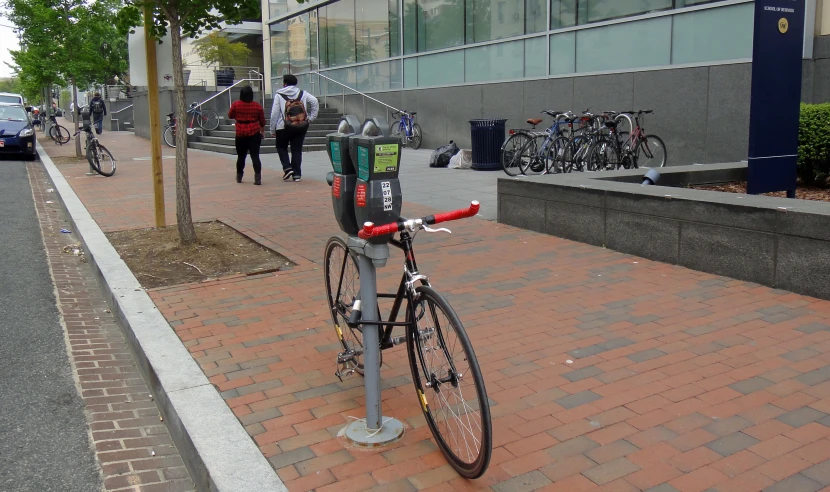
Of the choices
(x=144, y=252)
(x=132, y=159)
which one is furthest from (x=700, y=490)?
(x=132, y=159)

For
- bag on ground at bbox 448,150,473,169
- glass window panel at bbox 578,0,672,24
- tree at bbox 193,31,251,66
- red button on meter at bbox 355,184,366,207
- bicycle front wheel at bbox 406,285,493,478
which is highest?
tree at bbox 193,31,251,66

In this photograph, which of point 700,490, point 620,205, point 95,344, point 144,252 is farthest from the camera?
point 144,252

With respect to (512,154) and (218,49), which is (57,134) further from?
(512,154)

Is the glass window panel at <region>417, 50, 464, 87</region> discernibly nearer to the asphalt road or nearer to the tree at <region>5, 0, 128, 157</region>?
the tree at <region>5, 0, 128, 157</region>

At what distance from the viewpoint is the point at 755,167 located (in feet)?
24.7

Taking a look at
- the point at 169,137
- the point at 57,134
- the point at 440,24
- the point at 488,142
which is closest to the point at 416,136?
the point at 440,24

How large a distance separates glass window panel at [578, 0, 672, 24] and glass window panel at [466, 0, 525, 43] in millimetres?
2081

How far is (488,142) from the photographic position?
15320mm

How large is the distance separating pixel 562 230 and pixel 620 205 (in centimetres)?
95

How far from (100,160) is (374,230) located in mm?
14215

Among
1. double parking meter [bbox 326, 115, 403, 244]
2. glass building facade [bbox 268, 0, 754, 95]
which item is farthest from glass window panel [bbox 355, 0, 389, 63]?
double parking meter [bbox 326, 115, 403, 244]

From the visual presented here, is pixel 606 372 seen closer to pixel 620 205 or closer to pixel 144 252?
pixel 620 205

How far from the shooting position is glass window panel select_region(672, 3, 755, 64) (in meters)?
12.0

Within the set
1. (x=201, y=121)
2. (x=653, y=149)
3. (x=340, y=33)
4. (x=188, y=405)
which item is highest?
(x=340, y=33)
